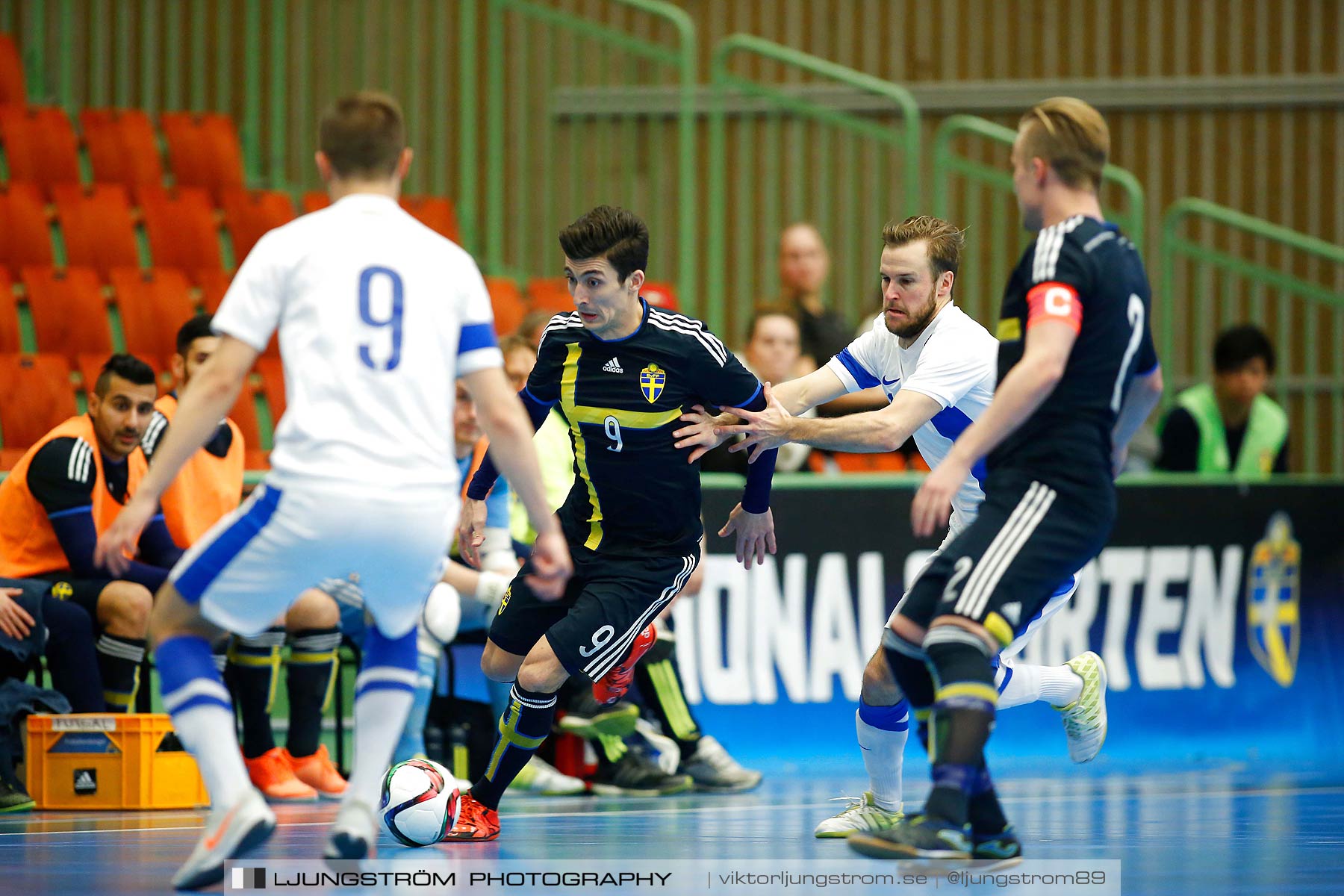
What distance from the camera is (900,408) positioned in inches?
209

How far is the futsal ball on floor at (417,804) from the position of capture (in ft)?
17.4

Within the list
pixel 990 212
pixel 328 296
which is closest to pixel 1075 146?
pixel 328 296

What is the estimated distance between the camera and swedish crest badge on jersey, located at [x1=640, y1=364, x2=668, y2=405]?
18.2 ft

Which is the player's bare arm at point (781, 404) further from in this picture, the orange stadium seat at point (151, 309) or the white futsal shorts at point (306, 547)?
the orange stadium seat at point (151, 309)

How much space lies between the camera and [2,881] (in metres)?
4.58

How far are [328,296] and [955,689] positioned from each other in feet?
6.05

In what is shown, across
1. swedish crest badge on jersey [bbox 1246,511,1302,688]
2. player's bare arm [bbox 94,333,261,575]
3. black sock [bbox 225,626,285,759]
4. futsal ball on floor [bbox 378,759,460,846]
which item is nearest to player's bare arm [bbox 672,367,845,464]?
futsal ball on floor [bbox 378,759,460,846]

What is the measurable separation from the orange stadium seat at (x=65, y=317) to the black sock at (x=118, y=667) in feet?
9.11

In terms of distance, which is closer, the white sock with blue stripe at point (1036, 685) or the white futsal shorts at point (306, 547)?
the white futsal shorts at point (306, 547)

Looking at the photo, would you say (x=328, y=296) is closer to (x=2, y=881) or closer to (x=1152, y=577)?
(x=2, y=881)

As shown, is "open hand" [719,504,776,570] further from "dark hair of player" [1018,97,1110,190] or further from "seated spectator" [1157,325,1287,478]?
"seated spectator" [1157,325,1287,478]

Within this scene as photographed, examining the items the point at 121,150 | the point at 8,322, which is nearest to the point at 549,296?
the point at 121,150

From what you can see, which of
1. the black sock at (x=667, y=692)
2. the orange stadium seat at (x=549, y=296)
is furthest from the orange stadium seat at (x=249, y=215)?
the black sock at (x=667, y=692)

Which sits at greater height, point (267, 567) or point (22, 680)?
point (267, 567)
